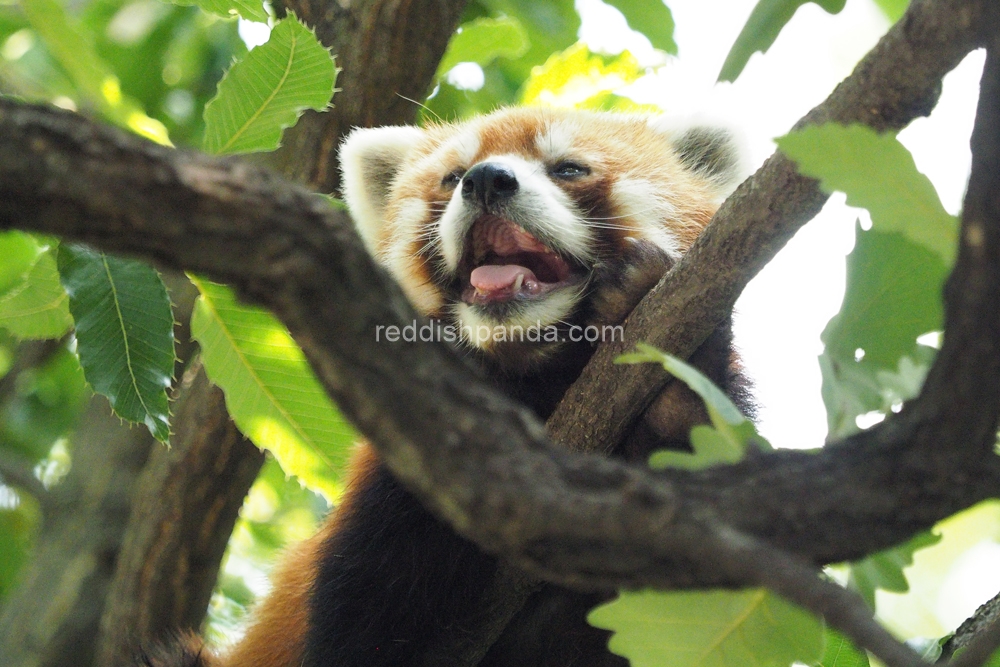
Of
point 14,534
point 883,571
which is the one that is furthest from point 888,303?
point 14,534

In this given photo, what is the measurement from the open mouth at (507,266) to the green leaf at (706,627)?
143 centimetres

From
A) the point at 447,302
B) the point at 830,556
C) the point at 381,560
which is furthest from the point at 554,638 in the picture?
the point at 830,556

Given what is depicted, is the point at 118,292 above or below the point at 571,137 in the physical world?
below

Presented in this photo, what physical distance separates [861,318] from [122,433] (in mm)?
3730

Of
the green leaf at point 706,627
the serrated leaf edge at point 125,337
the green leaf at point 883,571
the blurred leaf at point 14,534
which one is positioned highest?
the green leaf at point 883,571

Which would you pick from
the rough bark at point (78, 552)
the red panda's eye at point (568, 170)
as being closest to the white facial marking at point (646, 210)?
the red panda's eye at point (568, 170)

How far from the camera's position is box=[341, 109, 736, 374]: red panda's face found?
2.84 metres

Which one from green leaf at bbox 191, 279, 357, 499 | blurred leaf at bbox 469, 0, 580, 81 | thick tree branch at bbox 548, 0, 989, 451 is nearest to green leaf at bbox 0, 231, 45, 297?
green leaf at bbox 191, 279, 357, 499

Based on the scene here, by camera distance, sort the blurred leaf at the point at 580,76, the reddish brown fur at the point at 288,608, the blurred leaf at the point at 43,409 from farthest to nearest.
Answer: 1. the blurred leaf at the point at 43,409
2. the blurred leaf at the point at 580,76
3. the reddish brown fur at the point at 288,608

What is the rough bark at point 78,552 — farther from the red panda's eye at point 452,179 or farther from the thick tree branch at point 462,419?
the thick tree branch at point 462,419

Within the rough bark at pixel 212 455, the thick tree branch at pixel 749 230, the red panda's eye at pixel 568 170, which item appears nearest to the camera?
the thick tree branch at pixel 749 230

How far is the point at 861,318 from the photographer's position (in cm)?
164

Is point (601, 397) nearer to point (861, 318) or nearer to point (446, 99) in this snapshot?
point (861, 318)

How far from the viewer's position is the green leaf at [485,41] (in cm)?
419
